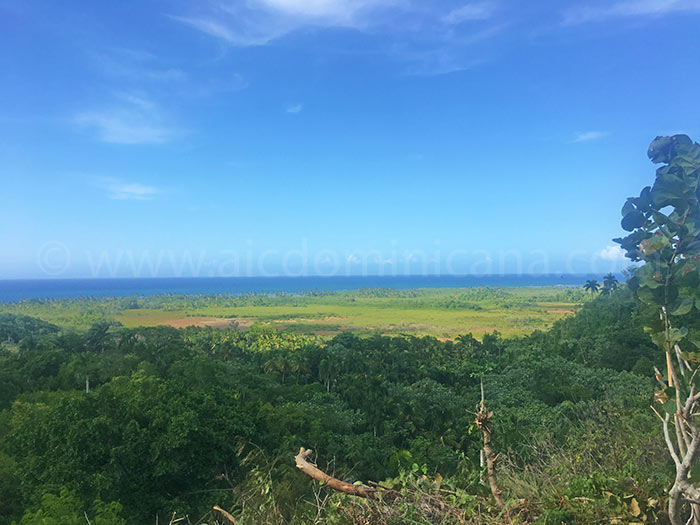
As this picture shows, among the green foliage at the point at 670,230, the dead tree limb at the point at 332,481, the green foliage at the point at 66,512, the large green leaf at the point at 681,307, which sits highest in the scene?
the green foliage at the point at 670,230

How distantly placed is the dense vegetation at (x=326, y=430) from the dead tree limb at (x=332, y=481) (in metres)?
0.07

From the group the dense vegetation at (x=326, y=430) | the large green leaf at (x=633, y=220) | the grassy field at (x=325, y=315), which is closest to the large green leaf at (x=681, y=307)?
the large green leaf at (x=633, y=220)

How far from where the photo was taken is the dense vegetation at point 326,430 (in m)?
2.22

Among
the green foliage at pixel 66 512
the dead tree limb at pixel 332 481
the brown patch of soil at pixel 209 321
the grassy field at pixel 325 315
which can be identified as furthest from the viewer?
the brown patch of soil at pixel 209 321

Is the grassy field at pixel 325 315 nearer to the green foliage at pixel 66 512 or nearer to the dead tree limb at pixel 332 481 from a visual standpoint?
the green foliage at pixel 66 512

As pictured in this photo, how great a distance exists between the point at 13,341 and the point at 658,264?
3876cm

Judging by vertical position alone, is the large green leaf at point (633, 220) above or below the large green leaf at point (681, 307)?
above

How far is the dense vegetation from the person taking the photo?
7.29ft

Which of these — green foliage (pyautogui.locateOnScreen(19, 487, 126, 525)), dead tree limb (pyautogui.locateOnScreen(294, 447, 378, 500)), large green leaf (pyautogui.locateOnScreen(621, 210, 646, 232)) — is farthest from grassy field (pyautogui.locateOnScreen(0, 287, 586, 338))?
large green leaf (pyautogui.locateOnScreen(621, 210, 646, 232))

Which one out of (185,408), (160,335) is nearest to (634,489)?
(185,408)

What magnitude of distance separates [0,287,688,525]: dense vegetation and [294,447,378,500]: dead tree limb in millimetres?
68

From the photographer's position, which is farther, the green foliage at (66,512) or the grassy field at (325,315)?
the grassy field at (325,315)

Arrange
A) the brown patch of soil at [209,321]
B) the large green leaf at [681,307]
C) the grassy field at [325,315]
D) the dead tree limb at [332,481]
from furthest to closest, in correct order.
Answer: the brown patch of soil at [209,321] < the grassy field at [325,315] < the dead tree limb at [332,481] < the large green leaf at [681,307]

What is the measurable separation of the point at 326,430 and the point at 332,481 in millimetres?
12583
